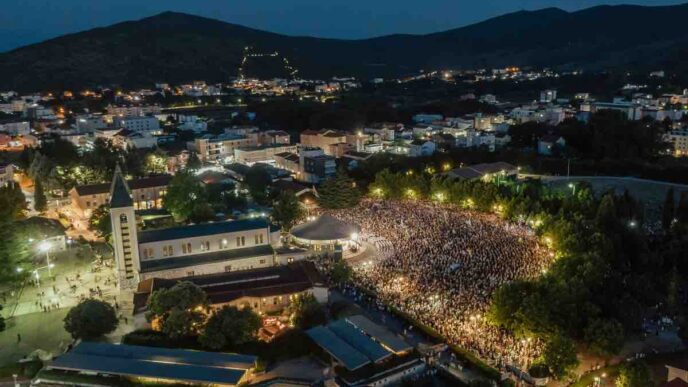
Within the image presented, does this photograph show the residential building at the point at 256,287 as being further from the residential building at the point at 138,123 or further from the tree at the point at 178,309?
the residential building at the point at 138,123

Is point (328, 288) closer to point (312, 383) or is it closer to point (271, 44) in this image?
point (312, 383)

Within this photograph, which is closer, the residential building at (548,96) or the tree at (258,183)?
the tree at (258,183)

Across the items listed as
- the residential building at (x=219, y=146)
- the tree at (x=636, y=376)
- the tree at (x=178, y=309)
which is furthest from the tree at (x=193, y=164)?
the tree at (x=636, y=376)

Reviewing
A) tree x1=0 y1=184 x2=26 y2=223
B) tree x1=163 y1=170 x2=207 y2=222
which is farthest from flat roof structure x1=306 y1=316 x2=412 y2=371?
tree x1=0 y1=184 x2=26 y2=223

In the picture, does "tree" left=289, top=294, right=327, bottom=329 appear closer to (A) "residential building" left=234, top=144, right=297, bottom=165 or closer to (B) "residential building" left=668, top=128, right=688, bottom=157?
(A) "residential building" left=234, top=144, right=297, bottom=165

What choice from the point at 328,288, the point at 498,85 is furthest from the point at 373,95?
the point at 328,288
